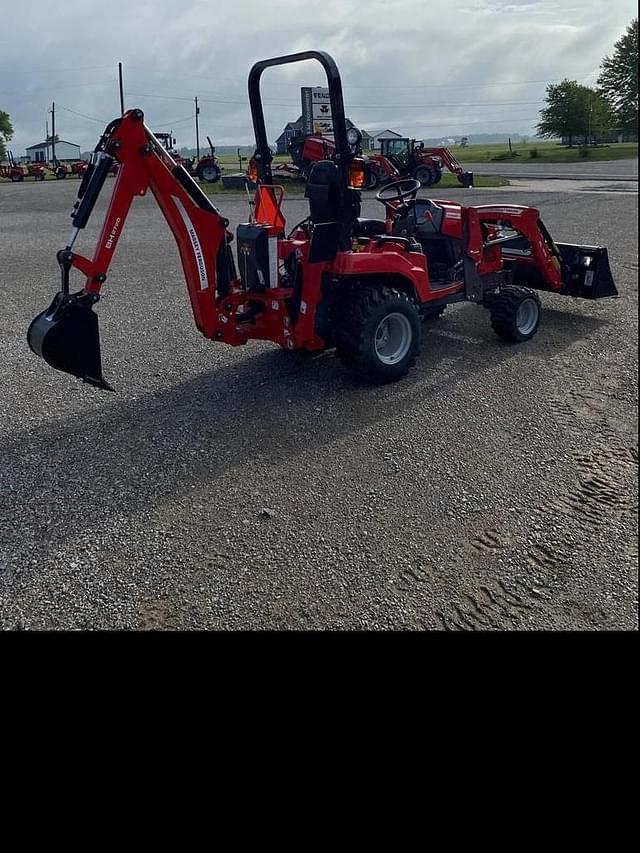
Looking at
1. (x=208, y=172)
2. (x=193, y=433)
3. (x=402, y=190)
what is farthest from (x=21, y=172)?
(x=193, y=433)

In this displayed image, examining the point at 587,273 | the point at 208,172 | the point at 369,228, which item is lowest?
the point at 587,273

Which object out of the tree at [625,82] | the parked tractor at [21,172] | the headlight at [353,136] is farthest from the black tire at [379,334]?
the parked tractor at [21,172]

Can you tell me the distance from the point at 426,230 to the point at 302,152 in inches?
65.3

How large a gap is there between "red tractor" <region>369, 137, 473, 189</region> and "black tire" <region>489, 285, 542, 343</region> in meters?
17.8

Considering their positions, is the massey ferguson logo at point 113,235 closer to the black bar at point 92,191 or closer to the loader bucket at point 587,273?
the black bar at point 92,191

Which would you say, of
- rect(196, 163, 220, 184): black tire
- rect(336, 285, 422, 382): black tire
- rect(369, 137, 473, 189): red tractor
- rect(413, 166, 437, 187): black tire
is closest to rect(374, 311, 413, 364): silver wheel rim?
rect(336, 285, 422, 382): black tire

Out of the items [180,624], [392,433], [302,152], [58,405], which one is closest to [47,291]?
[302,152]

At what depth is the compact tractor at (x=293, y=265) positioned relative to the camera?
462cm

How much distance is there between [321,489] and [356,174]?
2.35 metres

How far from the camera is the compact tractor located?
462 cm

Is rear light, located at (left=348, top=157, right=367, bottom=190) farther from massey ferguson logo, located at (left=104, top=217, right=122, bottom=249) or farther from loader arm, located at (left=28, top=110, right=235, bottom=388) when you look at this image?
massey ferguson logo, located at (left=104, top=217, right=122, bottom=249)

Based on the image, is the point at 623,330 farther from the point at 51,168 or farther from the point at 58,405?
the point at 51,168

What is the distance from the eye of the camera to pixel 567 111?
127 inches

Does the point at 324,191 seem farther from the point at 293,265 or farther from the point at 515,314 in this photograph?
the point at 515,314
